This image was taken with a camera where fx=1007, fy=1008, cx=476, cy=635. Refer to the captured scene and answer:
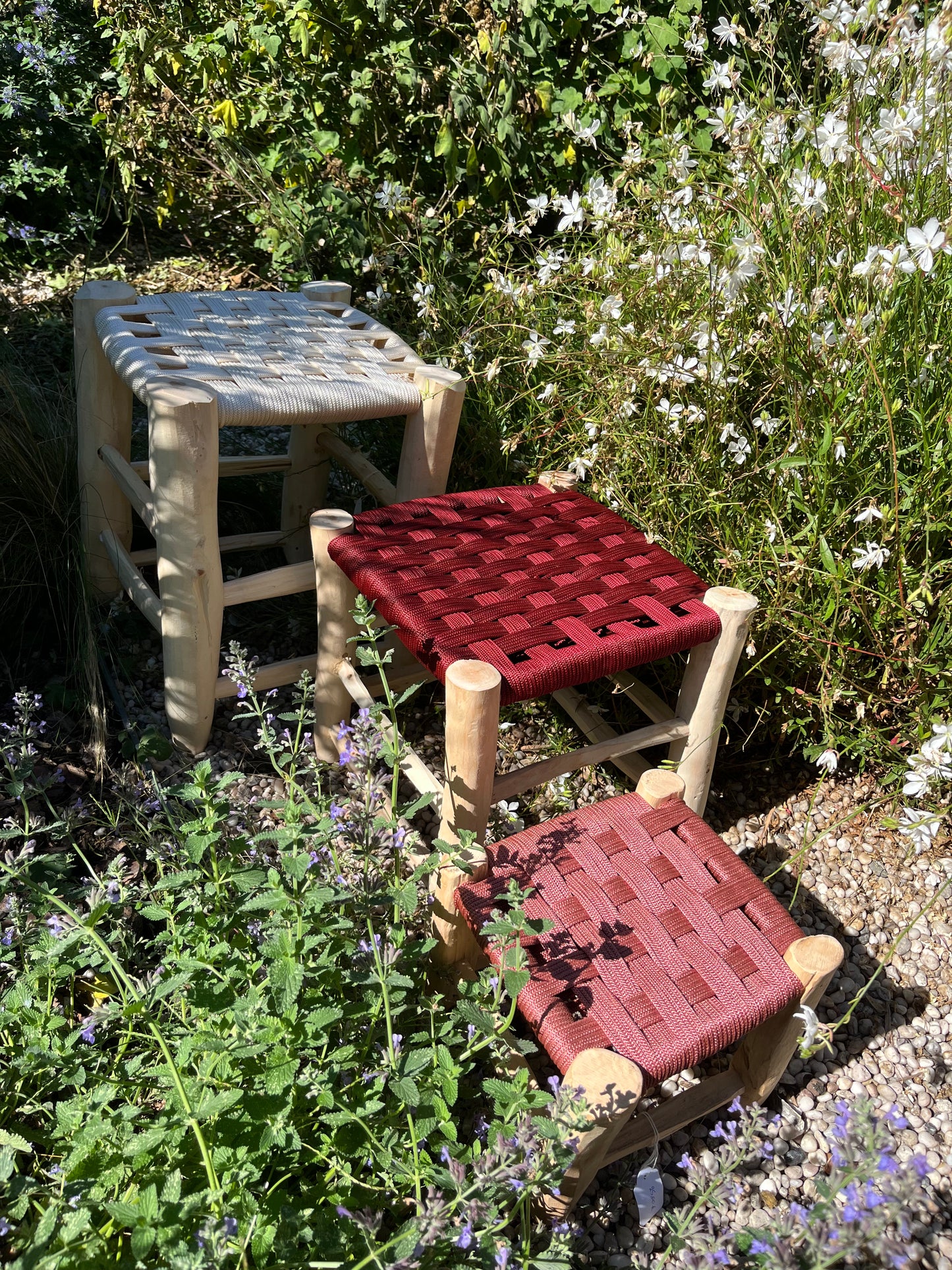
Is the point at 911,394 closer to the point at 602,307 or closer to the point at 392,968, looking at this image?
the point at 602,307

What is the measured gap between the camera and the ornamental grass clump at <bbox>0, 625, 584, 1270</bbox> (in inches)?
40.9

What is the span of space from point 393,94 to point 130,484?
1447mm

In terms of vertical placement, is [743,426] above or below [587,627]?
above

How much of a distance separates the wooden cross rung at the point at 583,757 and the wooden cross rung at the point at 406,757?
A: 4.5 inches

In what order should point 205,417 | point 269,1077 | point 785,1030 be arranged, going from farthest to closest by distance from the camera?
point 205,417 → point 785,1030 → point 269,1077

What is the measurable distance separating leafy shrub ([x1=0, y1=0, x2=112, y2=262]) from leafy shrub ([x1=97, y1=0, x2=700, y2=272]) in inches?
21.9

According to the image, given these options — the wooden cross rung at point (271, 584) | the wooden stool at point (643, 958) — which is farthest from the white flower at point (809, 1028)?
the wooden cross rung at point (271, 584)

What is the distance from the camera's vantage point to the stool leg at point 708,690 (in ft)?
5.61

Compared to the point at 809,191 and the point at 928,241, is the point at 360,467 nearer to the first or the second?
the point at 809,191

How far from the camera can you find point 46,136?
3.71 metres

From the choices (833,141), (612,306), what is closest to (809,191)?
(833,141)

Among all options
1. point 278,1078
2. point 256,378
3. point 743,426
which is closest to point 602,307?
point 743,426

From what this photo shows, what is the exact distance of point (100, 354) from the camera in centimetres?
205

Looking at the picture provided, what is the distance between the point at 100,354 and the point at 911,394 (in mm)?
1550
